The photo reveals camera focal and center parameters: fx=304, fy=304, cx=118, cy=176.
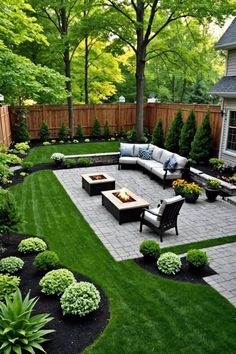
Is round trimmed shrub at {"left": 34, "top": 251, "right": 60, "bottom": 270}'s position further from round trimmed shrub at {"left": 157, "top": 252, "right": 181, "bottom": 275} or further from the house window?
the house window

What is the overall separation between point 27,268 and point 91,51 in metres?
20.1

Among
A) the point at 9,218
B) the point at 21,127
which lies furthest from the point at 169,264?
the point at 21,127

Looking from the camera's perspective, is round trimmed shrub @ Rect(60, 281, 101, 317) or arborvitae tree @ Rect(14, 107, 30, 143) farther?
arborvitae tree @ Rect(14, 107, 30, 143)

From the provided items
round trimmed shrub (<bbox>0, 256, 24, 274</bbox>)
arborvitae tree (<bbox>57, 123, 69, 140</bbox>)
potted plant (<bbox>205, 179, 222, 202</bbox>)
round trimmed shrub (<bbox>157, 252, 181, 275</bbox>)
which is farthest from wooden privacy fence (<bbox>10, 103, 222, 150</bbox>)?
round trimmed shrub (<bbox>0, 256, 24, 274</bbox>)

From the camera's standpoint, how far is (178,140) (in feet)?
52.4

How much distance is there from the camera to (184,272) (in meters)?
6.22

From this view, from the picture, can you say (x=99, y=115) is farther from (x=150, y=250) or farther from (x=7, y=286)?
(x=7, y=286)

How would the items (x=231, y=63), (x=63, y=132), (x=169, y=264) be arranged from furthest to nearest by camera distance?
(x=63, y=132)
(x=231, y=63)
(x=169, y=264)

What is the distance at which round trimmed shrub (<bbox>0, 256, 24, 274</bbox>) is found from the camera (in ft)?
19.2

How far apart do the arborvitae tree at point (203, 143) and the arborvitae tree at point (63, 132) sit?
9.17 m

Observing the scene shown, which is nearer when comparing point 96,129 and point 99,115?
point 96,129

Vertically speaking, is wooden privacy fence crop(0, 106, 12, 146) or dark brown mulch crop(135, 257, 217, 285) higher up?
wooden privacy fence crop(0, 106, 12, 146)

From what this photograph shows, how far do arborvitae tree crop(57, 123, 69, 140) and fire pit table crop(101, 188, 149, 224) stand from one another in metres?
11.4

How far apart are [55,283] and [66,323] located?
764 mm
